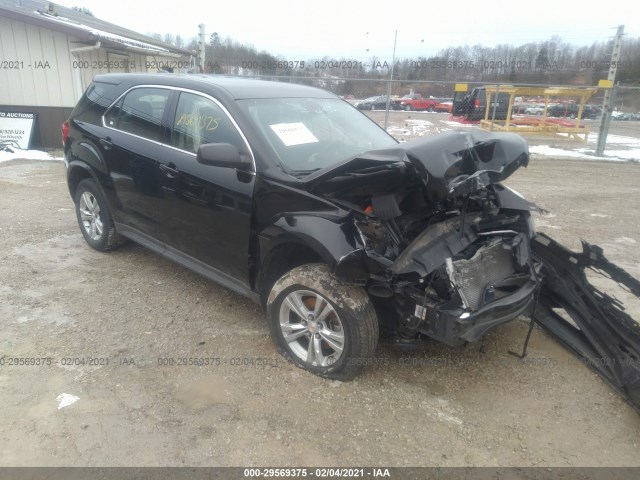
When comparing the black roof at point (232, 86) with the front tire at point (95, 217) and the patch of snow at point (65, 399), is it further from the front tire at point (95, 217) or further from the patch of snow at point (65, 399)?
the patch of snow at point (65, 399)

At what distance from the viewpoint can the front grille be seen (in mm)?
2652

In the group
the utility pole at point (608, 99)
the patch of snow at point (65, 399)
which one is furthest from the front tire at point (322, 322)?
the utility pole at point (608, 99)

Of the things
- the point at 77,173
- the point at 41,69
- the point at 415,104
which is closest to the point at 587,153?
the point at 77,173

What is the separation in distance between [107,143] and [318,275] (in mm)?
2718

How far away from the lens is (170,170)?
12.2 feet

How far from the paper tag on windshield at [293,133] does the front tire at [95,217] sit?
221 cm

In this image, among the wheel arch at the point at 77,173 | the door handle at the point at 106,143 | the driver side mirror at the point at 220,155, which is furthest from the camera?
the wheel arch at the point at 77,173

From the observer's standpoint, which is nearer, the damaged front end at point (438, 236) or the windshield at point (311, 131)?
the damaged front end at point (438, 236)

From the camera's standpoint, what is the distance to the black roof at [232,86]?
142 inches

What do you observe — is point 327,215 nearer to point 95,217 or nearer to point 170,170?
point 170,170

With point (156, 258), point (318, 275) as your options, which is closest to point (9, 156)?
point (156, 258)

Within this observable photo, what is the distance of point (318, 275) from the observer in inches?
116

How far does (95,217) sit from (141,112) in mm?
1427

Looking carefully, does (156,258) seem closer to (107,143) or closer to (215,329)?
(107,143)
